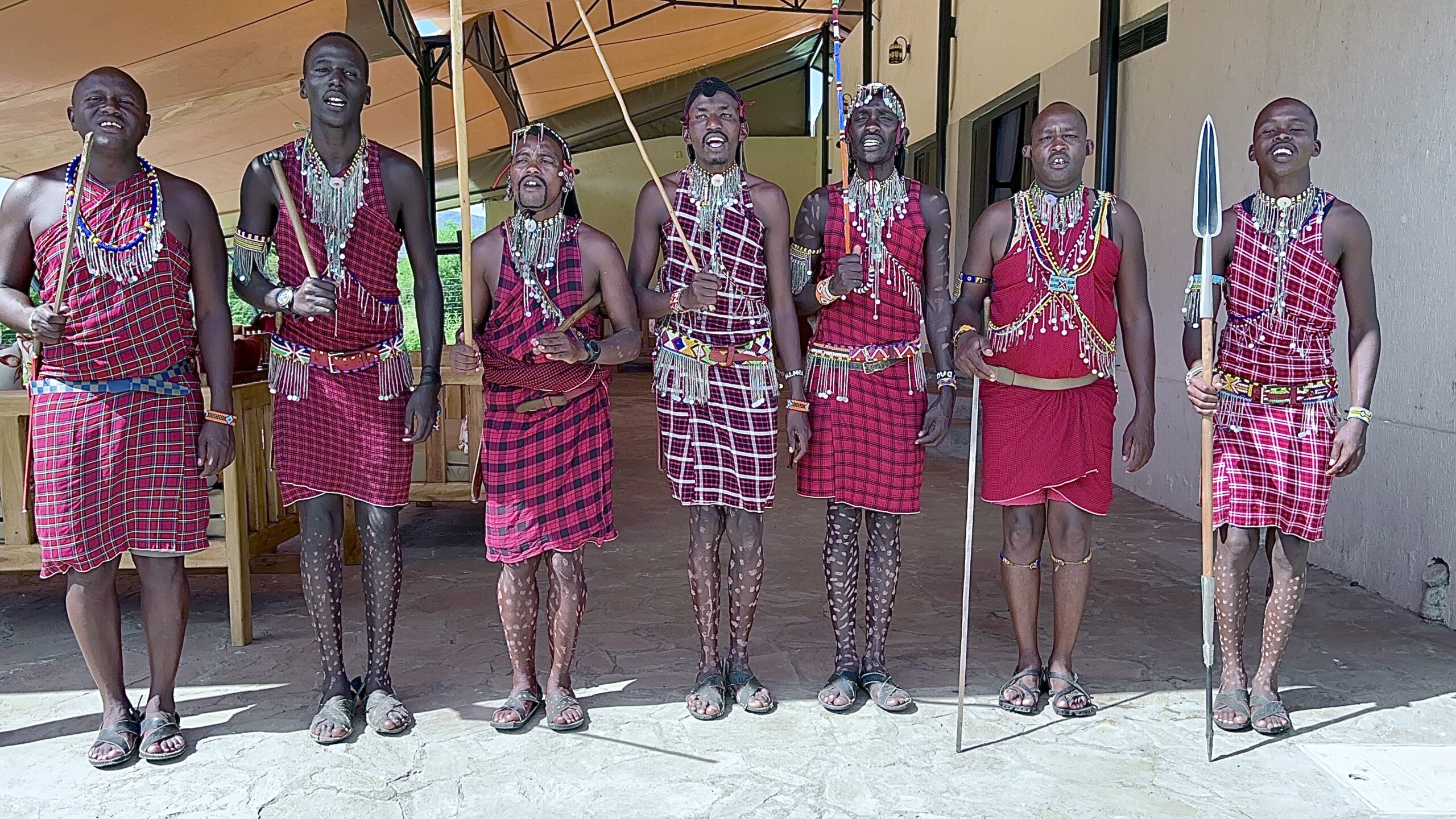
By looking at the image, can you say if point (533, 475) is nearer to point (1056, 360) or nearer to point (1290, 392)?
point (1056, 360)

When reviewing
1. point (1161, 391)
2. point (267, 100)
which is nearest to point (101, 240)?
point (1161, 391)

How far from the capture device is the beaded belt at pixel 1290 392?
116 inches

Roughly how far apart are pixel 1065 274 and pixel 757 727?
151cm

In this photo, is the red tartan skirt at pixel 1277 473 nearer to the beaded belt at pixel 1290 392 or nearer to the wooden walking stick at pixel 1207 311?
the beaded belt at pixel 1290 392

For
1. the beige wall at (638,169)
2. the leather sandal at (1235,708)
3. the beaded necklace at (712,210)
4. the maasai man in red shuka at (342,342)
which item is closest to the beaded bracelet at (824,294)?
the beaded necklace at (712,210)

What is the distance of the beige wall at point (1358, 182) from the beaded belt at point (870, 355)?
2.32 m

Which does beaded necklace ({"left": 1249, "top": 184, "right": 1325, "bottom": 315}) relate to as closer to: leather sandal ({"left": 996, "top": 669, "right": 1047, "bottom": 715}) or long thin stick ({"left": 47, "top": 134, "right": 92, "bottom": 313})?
leather sandal ({"left": 996, "top": 669, "right": 1047, "bottom": 715})

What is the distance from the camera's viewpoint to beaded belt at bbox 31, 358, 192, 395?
273 cm

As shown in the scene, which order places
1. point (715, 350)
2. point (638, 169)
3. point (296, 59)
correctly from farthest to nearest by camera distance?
point (638, 169)
point (296, 59)
point (715, 350)

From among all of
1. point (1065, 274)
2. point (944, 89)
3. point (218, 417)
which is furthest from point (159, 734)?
point (944, 89)

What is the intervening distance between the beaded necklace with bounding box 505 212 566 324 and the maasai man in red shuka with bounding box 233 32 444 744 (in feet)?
0.84

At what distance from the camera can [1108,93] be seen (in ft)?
21.6

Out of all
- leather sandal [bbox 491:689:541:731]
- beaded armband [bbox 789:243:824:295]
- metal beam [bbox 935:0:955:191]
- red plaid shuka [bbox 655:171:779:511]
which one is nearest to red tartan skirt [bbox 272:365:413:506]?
leather sandal [bbox 491:689:541:731]

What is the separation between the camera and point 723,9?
41.0 ft
